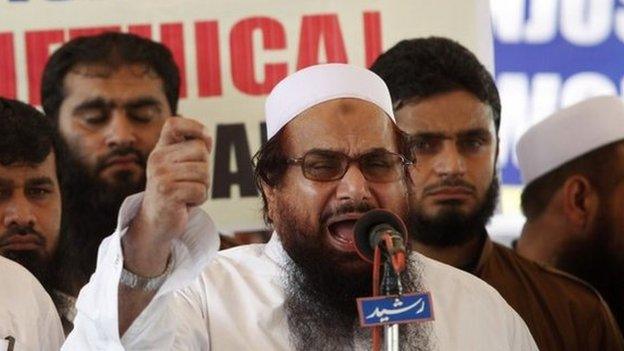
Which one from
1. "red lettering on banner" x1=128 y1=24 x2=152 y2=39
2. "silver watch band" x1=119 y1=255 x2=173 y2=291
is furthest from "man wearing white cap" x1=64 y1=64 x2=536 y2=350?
"red lettering on banner" x1=128 y1=24 x2=152 y2=39

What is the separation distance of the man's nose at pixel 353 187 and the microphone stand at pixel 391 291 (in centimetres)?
73

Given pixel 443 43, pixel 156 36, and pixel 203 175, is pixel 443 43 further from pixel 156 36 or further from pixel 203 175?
pixel 203 175

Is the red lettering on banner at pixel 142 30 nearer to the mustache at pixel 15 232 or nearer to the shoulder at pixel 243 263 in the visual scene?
the mustache at pixel 15 232

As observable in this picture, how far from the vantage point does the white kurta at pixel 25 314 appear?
3.98m

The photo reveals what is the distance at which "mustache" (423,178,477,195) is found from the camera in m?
5.07

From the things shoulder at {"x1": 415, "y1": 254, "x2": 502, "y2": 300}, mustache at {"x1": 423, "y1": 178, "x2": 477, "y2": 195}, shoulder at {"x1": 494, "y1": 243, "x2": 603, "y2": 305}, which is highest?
mustache at {"x1": 423, "y1": 178, "x2": 477, "y2": 195}

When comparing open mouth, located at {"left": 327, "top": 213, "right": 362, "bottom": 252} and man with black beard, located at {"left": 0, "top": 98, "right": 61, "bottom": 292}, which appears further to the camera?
man with black beard, located at {"left": 0, "top": 98, "right": 61, "bottom": 292}

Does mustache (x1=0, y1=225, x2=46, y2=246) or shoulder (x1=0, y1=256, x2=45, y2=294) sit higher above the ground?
shoulder (x1=0, y1=256, x2=45, y2=294)

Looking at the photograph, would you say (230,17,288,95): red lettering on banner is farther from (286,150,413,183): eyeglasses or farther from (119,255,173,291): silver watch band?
(119,255,173,291): silver watch band

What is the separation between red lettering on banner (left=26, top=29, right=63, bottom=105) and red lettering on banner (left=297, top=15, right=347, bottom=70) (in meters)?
0.89

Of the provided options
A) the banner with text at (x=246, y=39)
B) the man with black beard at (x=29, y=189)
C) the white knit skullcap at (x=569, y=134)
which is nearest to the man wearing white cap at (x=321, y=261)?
the man with black beard at (x=29, y=189)

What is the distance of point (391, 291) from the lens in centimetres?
311

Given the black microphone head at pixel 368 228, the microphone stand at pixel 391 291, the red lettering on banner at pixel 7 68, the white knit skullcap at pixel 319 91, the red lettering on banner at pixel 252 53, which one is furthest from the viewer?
the red lettering on banner at pixel 252 53

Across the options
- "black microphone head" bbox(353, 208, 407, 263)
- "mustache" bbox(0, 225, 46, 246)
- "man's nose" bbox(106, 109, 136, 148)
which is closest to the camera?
"black microphone head" bbox(353, 208, 407, 263)
